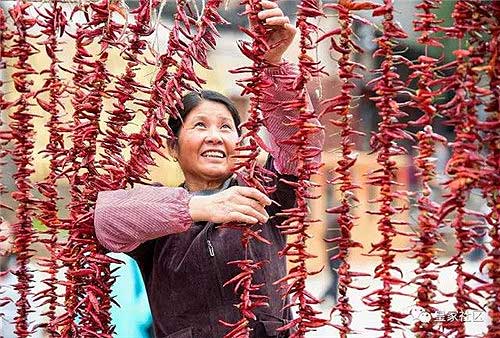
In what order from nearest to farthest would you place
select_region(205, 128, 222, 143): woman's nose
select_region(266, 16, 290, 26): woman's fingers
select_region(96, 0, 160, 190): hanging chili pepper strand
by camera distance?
1. select_region(266, 16, 290, 26): woman's fingers
2. select_region(96, 0, 160, 190): hanging chili pepper strand
3. select_region(205, 128, 222, 143): woman's nose

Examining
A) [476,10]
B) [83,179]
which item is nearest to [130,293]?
[83,179]

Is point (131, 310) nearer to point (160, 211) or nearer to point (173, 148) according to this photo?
Result: point (173, 148)

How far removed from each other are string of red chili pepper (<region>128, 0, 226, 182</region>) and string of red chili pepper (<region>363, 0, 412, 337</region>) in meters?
0.39

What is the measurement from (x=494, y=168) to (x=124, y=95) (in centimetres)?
88

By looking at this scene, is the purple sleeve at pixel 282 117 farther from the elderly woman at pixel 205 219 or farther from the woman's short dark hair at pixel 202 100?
the woman's short dark hair at pixel 202 100

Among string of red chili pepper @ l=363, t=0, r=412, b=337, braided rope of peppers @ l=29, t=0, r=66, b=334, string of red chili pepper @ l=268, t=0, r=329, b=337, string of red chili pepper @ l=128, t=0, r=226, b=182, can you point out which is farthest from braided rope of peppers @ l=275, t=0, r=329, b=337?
braided rope of peppers @ l=29, t=0, r=66, b=334

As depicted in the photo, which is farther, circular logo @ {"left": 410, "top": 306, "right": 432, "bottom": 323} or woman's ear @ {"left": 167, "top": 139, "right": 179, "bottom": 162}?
woman's ear @ {"left": 167, "top": 139, "right": 179, "bottom": 162}

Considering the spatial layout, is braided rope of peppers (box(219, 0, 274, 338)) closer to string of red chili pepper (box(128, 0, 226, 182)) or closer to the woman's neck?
string of red chili pepper (box(128, 0, 226, 182))

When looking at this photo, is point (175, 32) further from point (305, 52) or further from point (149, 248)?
point (149, 248)

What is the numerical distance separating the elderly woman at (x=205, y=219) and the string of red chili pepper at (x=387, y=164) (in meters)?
0.23

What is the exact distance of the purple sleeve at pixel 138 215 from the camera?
1700mm

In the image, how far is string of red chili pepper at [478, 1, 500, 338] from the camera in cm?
138

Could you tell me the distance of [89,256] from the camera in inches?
72.0

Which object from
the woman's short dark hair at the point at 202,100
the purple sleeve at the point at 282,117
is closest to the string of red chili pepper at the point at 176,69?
the purple sleeve at the point at 282,117
